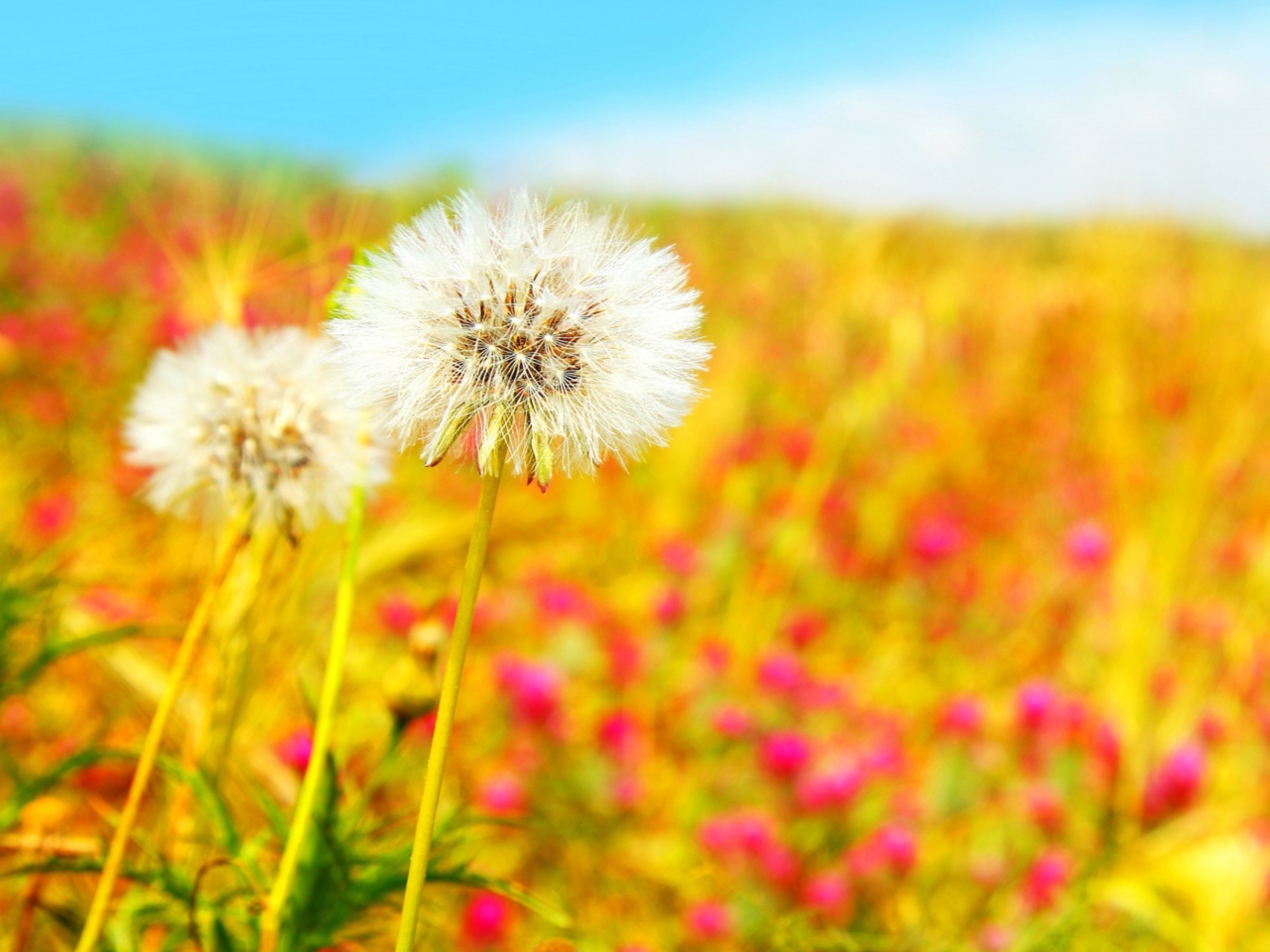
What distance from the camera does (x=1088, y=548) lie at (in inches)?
A: 117

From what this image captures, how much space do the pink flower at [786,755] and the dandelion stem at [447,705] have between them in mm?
1440

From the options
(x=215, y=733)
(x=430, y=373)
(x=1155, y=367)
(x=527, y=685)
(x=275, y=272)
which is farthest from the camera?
(x=1155, y=367)

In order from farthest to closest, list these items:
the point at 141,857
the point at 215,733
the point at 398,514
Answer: the point at 398,514, the point at 141,857, the point at 215,733

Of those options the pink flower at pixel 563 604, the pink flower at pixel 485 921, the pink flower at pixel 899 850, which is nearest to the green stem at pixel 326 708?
the pink flower at pixel 485 921

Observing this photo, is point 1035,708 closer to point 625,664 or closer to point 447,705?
point 625,664

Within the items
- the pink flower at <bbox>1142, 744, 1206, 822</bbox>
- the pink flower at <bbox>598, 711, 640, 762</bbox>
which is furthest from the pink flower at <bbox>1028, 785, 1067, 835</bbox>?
the pink flower at <bbox>598, 711, 640, 762</bbox>

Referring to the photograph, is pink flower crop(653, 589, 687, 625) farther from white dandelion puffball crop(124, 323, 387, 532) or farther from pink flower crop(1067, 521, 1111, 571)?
white dandelion puffball crop(124, 323, 387, 532)

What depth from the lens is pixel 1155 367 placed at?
4559 mm

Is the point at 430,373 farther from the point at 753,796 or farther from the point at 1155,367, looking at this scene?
the point at 1155,367

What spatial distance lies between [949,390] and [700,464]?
75.6 inches

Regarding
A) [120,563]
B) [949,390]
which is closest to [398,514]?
[120,563]

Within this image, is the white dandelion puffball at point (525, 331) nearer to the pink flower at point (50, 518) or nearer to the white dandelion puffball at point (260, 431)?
the white dandelion puffball at point (260, 431)

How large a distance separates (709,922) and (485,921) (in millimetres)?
391

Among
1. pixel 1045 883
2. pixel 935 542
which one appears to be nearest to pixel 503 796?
pixel 1045 883
